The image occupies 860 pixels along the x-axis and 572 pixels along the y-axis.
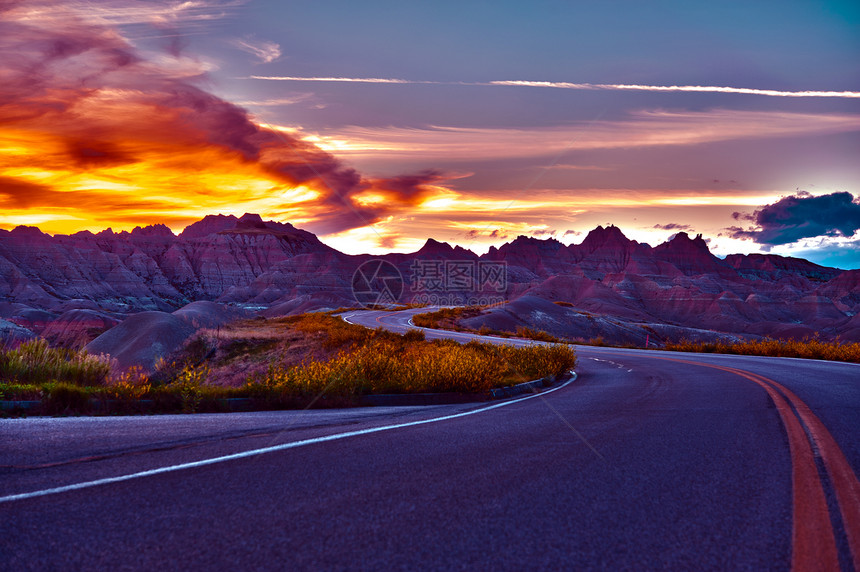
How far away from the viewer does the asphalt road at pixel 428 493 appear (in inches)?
140

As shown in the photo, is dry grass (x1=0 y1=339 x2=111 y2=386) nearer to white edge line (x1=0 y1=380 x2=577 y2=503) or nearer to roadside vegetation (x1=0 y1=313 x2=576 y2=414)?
roadside vegetation (x1=0 y1=313 x2=576 y2=414)

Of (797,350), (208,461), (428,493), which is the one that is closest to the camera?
(428,493)

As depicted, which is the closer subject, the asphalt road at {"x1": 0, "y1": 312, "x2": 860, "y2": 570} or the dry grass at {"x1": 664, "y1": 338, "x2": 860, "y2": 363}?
the asphalt road at {"x1": 0, "y1": 312, "x2": 860, "y2": 570}

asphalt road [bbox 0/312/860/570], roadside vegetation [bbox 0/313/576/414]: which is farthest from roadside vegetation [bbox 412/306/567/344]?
asphalt road [bbox 0/312/860/570]

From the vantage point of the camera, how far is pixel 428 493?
185 inches

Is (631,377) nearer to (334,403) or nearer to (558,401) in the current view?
(558,401)

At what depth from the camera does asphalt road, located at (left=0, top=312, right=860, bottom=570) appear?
11.7ft

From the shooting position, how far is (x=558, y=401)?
37.1ft

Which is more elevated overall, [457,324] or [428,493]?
[428,493]

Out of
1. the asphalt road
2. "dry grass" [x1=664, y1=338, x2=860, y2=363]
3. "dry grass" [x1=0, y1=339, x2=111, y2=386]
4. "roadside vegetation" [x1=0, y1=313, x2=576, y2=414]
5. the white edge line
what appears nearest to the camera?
the asphalt road

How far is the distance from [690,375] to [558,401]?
7012 mm

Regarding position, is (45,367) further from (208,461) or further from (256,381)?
(208,461)

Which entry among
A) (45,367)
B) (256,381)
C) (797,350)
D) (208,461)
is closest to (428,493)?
(208,461)

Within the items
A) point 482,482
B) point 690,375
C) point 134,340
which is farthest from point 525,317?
point 482,482
